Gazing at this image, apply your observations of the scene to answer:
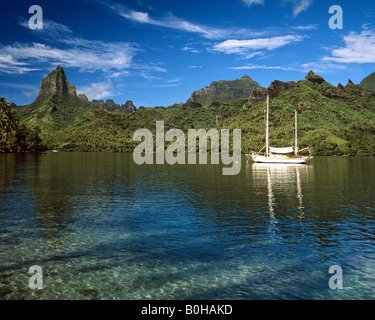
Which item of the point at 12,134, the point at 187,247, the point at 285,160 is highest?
the point at 12,134

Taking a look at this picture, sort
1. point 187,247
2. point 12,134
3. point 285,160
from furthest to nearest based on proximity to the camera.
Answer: point 12,134, point 285,160, point 187,247

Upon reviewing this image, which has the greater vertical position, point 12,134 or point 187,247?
point 12,134

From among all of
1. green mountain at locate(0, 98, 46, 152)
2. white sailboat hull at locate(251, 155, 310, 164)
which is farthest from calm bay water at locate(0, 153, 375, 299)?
green mountain at locate(0, 98, 46, 152)

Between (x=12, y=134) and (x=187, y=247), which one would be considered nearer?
(x=187, y=247)

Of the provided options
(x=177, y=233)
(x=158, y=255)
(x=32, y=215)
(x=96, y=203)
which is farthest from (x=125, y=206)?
(x=158, y=255)

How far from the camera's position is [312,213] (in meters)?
25.7

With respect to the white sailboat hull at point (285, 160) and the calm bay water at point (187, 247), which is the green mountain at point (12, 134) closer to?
the white sailboat hull at point (285, 160)

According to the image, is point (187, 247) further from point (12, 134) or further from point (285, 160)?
point (12, 134)

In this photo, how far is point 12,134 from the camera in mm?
159375

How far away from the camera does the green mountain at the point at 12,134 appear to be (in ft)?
508

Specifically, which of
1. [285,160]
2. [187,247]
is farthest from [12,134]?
[187,247]

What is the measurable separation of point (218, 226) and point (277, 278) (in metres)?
8.93

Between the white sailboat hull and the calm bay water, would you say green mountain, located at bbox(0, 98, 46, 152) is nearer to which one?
the white sailboat hull

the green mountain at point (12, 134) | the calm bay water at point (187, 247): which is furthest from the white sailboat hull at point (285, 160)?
the green mountain at point (12, 134)
